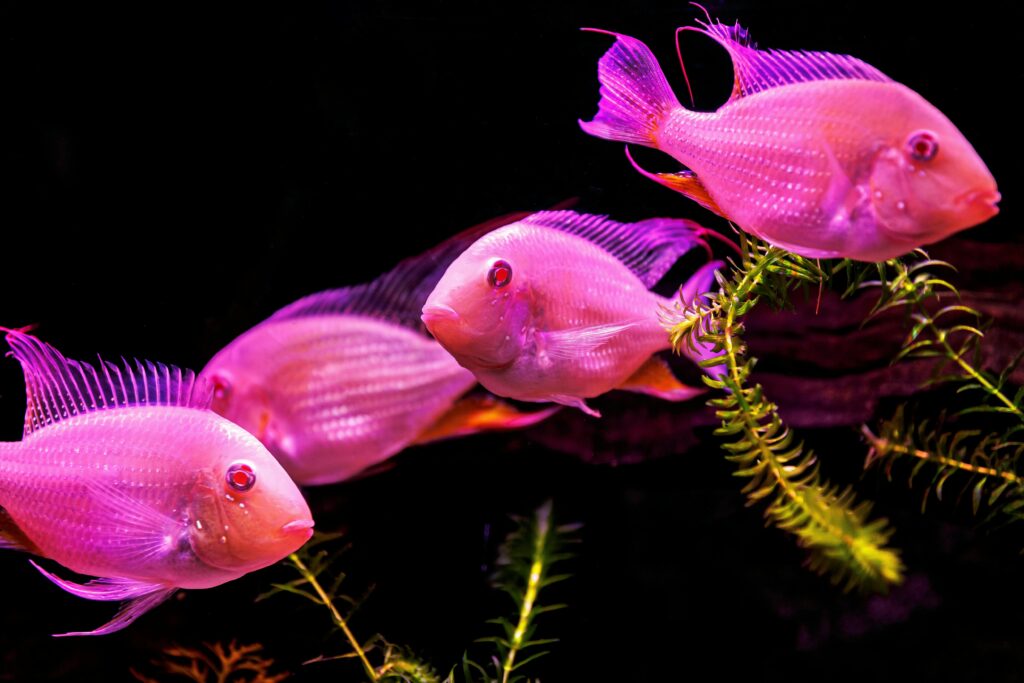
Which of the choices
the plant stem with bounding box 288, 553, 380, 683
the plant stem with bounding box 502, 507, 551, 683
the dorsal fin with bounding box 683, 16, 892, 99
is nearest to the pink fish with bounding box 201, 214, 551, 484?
the plant stem with bounding box 288, 553, 380, 683

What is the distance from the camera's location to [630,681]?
99.4 inches

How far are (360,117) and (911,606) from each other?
264 centimetres

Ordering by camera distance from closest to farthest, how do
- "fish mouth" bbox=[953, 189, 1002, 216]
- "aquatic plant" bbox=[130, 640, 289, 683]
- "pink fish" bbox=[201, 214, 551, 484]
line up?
"fish mouth" bbox=[953, 189, 1002, 216]
"pink fish" bbox=[201, 214, 551, 484]
"aquatic plant" bbox=[130, 640, 289, 683]

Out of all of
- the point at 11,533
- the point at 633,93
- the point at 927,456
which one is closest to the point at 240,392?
the point at 11,533

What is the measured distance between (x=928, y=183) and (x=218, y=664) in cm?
279

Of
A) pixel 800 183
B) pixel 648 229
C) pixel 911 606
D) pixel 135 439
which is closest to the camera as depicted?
pixel 800 183

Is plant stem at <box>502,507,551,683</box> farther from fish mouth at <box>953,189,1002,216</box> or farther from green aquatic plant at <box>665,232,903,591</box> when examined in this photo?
fish mouth at <box>953,189,1002,216</box>

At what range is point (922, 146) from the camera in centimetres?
124

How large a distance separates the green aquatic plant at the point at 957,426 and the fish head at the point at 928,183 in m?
1.03

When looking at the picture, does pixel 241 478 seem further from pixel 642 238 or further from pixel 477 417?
pixel 642 238

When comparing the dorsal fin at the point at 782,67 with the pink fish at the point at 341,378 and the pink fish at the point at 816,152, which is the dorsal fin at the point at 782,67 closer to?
the pink fish at the point at 816,152

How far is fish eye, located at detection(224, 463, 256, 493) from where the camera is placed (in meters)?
1.58

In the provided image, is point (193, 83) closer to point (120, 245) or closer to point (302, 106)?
A: point (302, 106)

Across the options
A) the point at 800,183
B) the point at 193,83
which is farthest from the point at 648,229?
the point at 193,83
